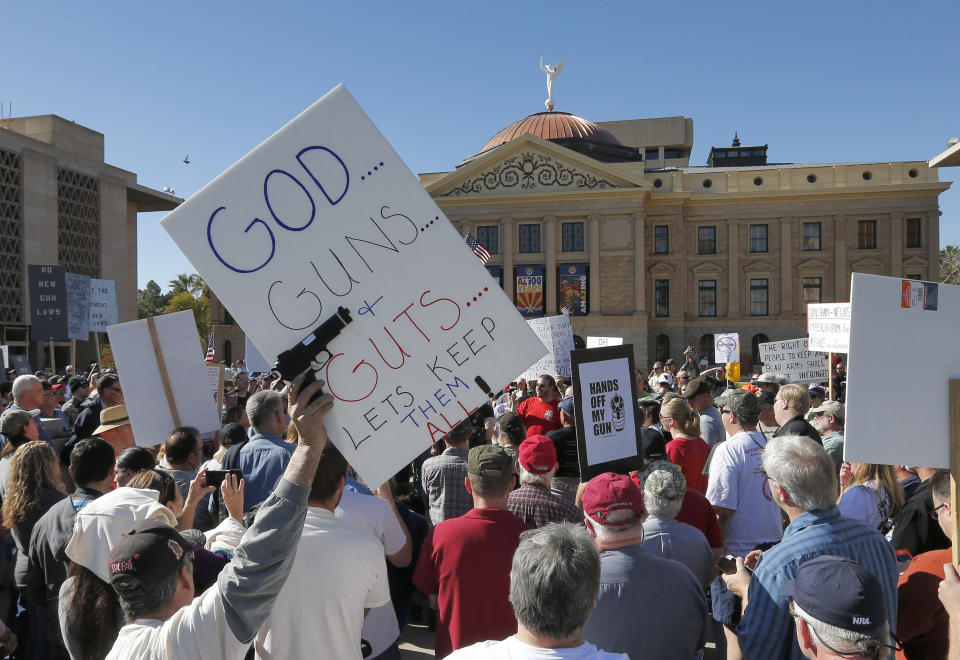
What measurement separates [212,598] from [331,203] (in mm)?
1327

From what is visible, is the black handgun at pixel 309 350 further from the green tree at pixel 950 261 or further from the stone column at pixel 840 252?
the green tree at pixel 950 261

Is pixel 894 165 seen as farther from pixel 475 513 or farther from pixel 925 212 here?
pixel 475 513

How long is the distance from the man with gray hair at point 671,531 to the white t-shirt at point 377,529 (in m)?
1.24

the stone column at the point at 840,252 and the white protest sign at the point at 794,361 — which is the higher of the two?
the stone column at the point at 840,252

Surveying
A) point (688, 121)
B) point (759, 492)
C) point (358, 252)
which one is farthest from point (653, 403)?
point (688, 121)

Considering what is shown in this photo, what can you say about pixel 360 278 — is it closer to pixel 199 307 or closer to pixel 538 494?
pixel 538 494

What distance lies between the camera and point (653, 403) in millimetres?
7828

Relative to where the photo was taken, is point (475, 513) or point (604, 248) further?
point (604, 248)

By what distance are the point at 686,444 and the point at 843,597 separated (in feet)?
12.2

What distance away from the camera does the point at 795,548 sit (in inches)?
107

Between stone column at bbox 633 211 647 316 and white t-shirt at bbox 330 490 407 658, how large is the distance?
126ft

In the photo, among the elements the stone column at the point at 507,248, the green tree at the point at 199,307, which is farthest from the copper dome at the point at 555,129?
the green tree at the point at 199,307

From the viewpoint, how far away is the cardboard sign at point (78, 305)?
1658 cm

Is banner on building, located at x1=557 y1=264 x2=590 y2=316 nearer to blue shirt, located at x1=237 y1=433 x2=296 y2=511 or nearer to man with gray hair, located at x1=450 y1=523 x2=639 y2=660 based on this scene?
blue shirt, located at x1=237 y1=433 x2=296 y2=511
